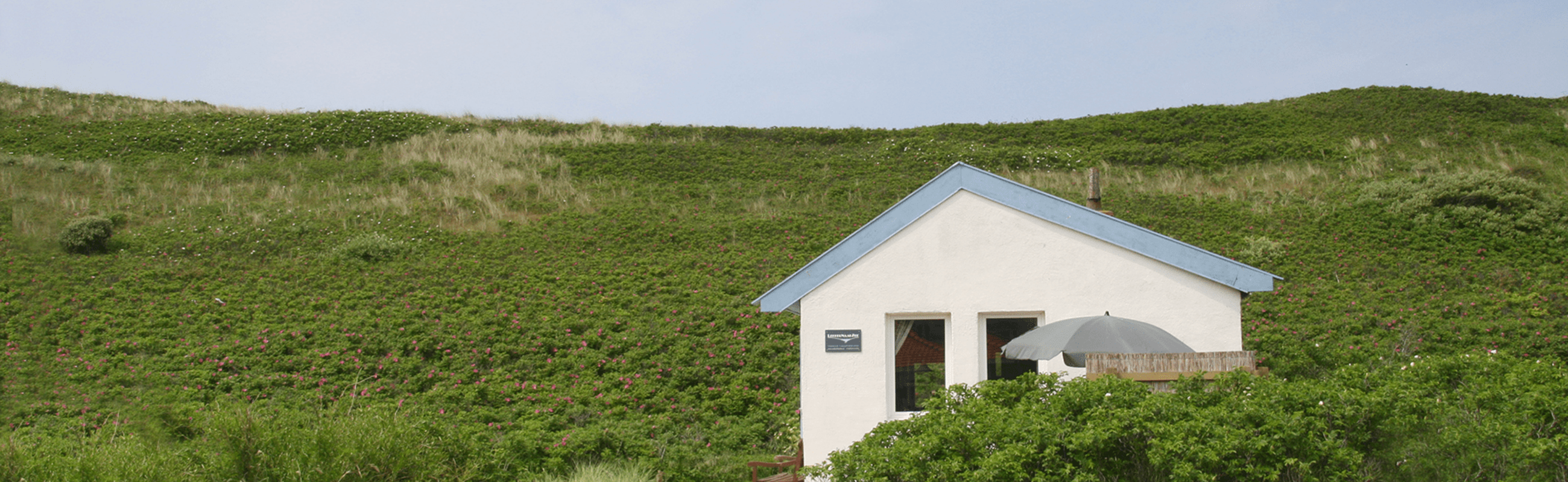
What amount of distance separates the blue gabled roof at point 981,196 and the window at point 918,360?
82 cm

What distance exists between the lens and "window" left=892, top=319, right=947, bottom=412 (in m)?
7.73

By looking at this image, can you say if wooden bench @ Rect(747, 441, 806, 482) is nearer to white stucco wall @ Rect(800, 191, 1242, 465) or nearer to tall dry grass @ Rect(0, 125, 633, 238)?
white stucco wall @ Rect(800, 191, 1242, 465)

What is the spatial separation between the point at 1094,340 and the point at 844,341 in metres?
2.11

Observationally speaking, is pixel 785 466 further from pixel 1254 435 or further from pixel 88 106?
pixel 88 106

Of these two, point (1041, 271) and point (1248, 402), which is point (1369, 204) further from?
point (1248, 402)

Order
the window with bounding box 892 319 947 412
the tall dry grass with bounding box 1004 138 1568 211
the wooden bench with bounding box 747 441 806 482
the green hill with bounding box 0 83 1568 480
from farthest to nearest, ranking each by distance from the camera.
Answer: the tall dry grass with bounding box 1004 138 1568 211 < the green hill with bounding box 0 83 1568 480 < the wooden bench with bounding box 747 441 806 482 < the window with bounding box 892 319 947 412

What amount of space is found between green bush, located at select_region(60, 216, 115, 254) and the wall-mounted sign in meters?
18.0

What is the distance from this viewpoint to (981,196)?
7.82 meters

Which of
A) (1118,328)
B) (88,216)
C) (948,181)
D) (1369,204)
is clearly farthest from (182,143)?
(1369,204)

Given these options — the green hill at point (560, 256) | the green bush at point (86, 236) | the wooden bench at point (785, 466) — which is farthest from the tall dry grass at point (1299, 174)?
the green bush at point (86, 236)

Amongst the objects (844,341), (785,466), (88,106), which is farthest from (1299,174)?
(88,106)

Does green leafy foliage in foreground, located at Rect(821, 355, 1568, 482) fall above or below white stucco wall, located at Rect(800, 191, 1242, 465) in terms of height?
below

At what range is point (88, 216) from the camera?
738 inches

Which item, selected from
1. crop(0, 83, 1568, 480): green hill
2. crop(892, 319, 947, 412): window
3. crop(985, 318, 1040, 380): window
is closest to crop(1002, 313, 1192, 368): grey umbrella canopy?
crop(985, 318, 1040, 380): window
